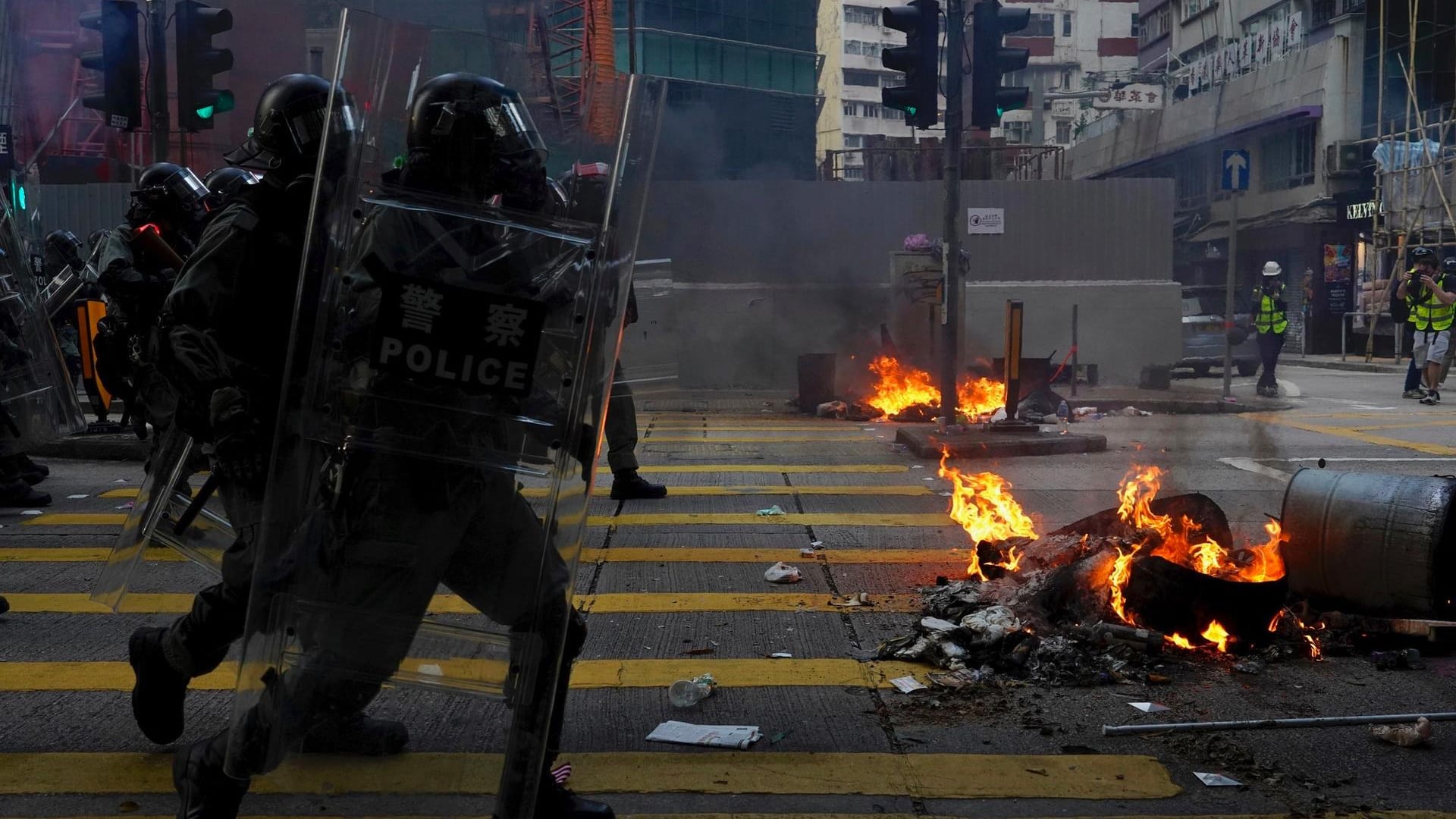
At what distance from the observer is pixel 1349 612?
4.53 meters

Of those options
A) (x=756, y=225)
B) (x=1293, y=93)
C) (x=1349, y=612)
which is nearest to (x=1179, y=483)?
(x=1349, y=612)

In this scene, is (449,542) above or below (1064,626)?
above

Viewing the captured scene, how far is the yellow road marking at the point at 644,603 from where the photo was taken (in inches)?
200

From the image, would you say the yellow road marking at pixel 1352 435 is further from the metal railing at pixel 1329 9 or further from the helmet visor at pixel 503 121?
the metal railing at pixel 1329 9

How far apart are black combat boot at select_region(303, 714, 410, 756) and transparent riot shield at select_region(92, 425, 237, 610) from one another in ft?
3.31

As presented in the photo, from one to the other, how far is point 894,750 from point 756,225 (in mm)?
14883

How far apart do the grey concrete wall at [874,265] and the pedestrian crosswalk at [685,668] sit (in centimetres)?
957

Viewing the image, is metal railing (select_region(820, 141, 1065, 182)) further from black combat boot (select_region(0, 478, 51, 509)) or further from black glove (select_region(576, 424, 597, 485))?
black glove (select_region(576, 424, 597, 485))

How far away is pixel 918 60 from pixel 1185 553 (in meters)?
6.39

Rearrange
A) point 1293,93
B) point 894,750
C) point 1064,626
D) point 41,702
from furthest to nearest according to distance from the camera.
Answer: point 1293,93 < point 1064,626 < point 41,702 < point 894,750

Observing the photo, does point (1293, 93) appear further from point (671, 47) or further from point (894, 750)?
point (894, 750)

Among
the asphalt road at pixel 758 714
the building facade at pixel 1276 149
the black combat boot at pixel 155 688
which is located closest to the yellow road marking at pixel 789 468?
the asphalt road at pixel 758 714

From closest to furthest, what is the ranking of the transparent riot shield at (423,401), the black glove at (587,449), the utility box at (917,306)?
1. the transparent riot shield at (423,401)
2. the black glove at (587,449)
3. the utility box at (917,306)

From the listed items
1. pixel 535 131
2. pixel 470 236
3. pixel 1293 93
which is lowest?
pixel 470 236
